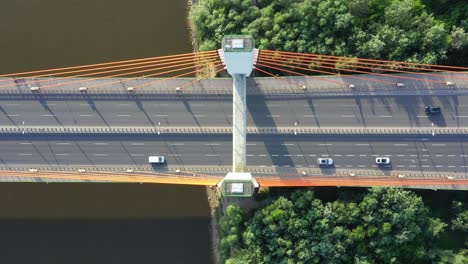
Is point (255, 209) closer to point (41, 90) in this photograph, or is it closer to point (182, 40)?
point (182, 40)

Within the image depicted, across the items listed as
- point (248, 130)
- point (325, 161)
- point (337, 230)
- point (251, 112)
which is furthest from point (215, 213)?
point (337, 230)

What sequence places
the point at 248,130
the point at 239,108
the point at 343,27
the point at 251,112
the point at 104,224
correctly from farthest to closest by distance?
the point at 104,224 < the point at 251,112 < the point at 248,130 < the point at 343,27 < the point at 239,108

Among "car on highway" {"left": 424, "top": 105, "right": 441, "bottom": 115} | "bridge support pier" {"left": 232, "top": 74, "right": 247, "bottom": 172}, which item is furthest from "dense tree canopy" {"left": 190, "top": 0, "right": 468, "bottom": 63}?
"bridge support pier" {"left": 232, "top": 74, "right": 247, "bottom": 172}

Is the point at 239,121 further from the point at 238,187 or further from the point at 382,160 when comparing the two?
the point at 382,160

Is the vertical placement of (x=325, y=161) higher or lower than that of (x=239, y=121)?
lower

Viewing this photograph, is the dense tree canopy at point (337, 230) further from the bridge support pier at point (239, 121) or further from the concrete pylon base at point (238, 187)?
the bridge support pier at point (239, 121)

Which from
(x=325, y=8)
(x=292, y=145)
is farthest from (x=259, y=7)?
(x=292, y=145)
